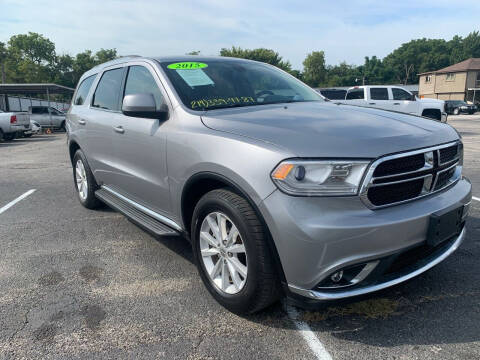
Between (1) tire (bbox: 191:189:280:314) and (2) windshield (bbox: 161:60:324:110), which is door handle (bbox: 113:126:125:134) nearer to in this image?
(2) windshield (bbox: 161:60:324:110)

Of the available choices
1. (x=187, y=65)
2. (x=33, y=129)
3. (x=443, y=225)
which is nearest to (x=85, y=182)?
(x=187, y=65)

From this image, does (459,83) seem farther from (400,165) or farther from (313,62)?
(400,165)

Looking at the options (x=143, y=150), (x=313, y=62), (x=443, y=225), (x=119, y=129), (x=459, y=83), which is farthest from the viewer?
(x=313, y=62)

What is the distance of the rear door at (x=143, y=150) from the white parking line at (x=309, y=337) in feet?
4.18

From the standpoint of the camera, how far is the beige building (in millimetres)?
53000

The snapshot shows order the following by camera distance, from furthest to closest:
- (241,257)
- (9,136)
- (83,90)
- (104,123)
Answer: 1. (9,136)
2. (83,90)
3. (104,123)
4. (241,257)

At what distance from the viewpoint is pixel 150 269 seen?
132 inches

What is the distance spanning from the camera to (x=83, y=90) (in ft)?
17.1

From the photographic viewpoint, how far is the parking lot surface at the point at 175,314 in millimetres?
2230

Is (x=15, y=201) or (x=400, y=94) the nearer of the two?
(x=15, y=201)

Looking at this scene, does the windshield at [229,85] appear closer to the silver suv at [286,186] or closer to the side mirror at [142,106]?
the silver suv at [286,186]

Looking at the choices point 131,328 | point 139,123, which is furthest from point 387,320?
point 139,123

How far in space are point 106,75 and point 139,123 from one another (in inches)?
59.3

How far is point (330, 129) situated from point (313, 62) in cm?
9082
